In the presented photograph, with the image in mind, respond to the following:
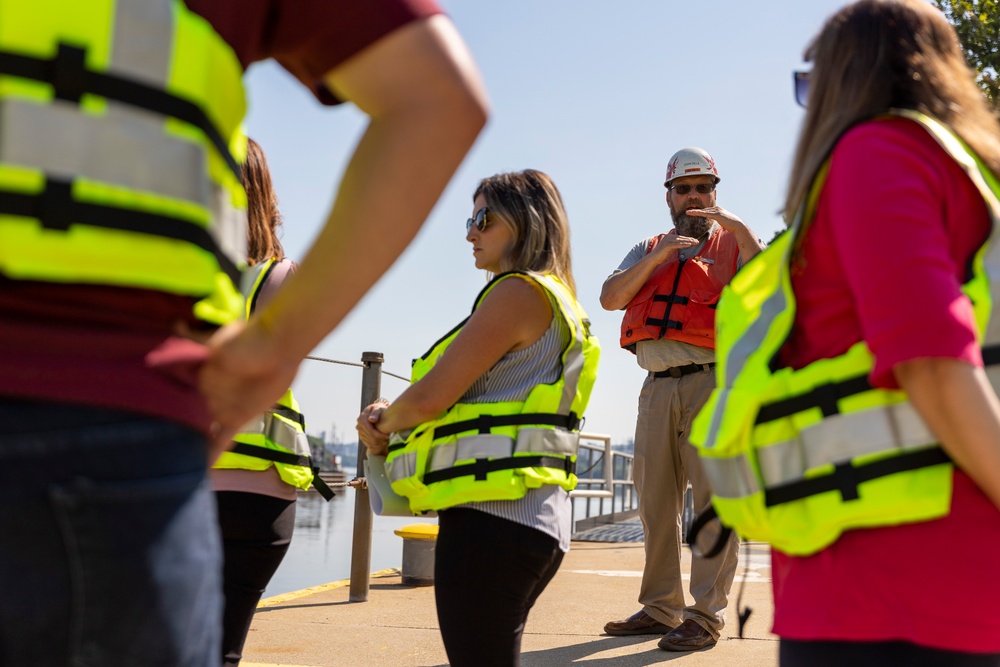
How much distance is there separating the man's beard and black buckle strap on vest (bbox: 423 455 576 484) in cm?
292

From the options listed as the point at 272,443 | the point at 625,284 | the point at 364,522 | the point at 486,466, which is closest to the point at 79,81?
the point at 486,466

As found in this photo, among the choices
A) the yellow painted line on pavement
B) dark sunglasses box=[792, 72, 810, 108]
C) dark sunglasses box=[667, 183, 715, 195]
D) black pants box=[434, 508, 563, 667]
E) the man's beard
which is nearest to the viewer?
dark sunglasses box=[792, 72, 810, 108]

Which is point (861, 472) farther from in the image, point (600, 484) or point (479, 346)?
point (600, 484)

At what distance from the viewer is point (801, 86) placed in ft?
6.47

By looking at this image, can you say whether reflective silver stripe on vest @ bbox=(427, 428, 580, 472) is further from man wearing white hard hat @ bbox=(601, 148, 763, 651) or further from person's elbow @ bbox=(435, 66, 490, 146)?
man wearing white hard hat @ bbox=(601, 148, 763, 651)

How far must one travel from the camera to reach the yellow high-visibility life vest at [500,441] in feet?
→ 9.14

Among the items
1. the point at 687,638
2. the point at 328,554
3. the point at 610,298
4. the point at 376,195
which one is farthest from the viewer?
the point at 328,554

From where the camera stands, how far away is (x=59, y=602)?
924 millimetres

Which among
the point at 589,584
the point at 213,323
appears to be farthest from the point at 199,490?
the point at 589,584

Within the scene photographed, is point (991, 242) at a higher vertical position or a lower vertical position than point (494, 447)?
higher

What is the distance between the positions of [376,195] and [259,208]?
2.16 metres

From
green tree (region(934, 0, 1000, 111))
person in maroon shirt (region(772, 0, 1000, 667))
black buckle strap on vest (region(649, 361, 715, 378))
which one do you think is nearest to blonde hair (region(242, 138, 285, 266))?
person in maroon shirt (region(772, 0, 1000, 667))

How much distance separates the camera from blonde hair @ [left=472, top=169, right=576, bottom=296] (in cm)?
317

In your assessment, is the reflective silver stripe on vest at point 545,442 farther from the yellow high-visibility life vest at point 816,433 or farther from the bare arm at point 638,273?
the bare arm at point 638,273
